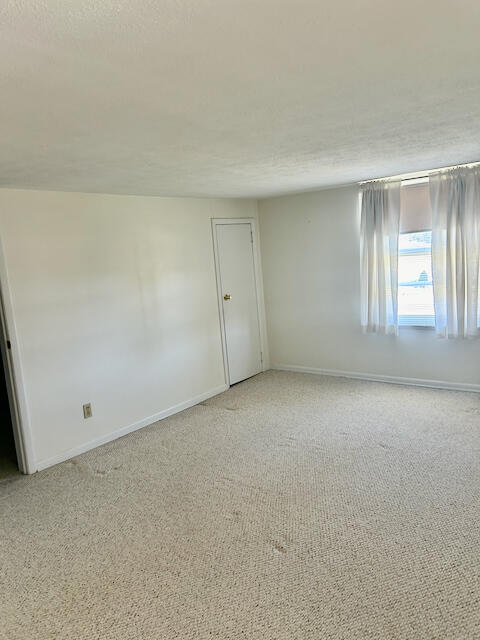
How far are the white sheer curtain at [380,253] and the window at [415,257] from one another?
103mm

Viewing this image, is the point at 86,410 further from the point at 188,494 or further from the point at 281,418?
the point at 281,418

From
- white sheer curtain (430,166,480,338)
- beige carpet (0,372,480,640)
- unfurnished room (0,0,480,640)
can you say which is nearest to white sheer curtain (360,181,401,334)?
unfurnished room (0,0,480,640)

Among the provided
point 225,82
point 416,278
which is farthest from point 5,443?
point 416,278

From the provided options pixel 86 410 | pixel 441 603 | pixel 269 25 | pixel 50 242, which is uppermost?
pixel 269 25

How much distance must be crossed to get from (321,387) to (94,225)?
2.97 meters

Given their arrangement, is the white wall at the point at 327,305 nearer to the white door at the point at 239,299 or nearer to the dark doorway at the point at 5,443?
the white door at the point at 239,299

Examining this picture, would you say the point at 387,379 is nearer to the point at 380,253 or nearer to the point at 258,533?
the point at 380,253

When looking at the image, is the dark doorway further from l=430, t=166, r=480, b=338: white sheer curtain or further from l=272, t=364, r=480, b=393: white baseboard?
l=430, t=166, r=480, b=338: white sheer curtain

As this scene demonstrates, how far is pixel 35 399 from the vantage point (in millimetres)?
3625

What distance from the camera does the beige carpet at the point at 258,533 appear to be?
203 centimetres

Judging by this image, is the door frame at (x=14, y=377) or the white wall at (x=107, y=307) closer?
the door frame at (x=14, y=377)

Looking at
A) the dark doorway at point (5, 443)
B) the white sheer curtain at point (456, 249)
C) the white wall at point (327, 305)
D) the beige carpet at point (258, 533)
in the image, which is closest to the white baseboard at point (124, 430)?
the beige carpet at point (258, 533)

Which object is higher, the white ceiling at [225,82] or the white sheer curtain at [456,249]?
the white ceiling at [225,82]

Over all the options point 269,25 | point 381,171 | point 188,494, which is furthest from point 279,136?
point 188,494
